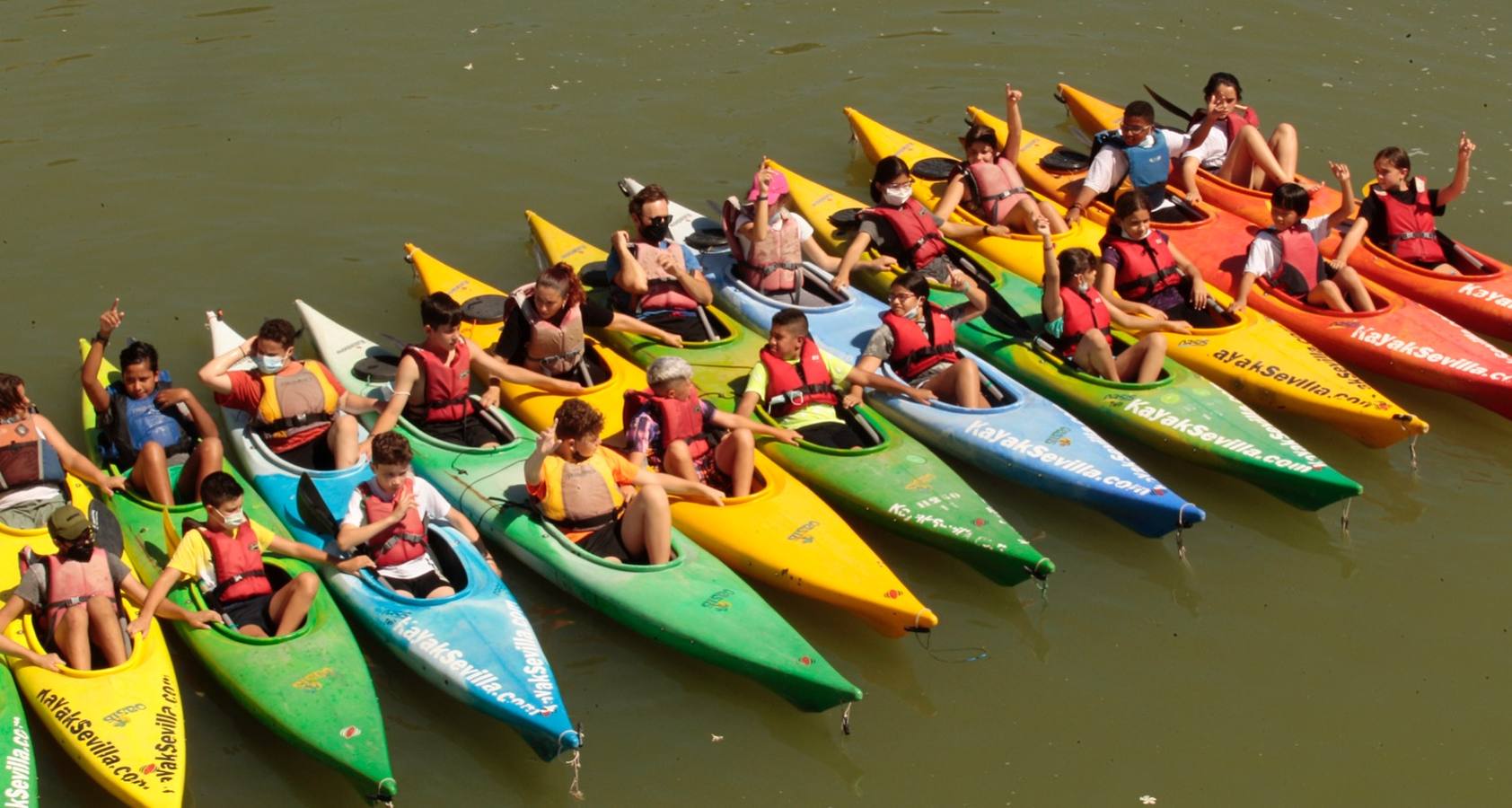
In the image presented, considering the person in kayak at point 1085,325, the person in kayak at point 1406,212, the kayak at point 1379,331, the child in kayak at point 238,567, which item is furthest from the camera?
the person in kayak at point 1406,212

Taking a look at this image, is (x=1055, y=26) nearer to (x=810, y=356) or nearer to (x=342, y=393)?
(x=810, y=356)

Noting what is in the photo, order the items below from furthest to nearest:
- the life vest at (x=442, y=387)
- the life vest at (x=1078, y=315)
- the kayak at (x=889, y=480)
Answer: the life vest at (x=1078, y=315), the life vest at (x=442, y=387), the kayak at (x=889, y=480)

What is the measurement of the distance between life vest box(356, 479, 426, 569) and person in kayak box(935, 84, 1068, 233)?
5.42 metres

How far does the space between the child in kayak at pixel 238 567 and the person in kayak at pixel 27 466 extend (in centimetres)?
99

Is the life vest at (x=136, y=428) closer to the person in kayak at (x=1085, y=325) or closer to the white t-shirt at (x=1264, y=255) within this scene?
the person in kayak at (x=1085, y=325)

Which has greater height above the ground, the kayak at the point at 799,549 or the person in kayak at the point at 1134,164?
the person in kayak at the point at 1134,164

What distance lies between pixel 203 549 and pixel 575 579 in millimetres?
1978

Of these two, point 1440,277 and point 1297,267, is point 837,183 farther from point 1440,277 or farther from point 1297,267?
point 1440,277

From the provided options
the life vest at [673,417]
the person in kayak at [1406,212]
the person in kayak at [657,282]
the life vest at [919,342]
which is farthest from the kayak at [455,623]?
the person in kayak at [1406,212]

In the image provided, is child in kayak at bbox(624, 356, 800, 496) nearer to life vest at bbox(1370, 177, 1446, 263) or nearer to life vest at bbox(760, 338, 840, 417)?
life vest at bbox(760, 338, 840, 417)

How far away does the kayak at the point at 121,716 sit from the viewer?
7738mm

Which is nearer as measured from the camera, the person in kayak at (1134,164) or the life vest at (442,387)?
the life vest at (442,387)

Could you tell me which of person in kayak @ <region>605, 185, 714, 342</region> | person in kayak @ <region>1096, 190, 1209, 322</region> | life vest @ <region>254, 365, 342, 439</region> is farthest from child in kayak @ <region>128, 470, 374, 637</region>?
person in kayak @ <region>1096, 190, 1209, 322</region>

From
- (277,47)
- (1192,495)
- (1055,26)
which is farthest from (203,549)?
(1055,26)
